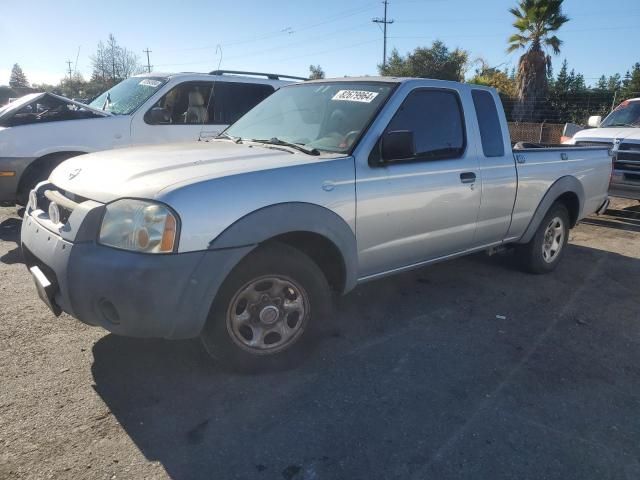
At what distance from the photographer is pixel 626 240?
7301 millimetres

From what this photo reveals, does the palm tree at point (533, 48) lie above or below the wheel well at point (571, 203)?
above

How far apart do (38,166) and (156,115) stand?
5.29 feet

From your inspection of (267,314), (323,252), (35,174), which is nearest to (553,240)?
(323,252)

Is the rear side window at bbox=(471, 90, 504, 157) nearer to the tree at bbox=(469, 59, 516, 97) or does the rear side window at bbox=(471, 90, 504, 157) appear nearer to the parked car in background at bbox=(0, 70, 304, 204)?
the parked car in background at bbox=(0, 70, 304, 204)

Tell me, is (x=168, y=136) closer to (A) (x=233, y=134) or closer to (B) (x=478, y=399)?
(A) (x=233, y=134)

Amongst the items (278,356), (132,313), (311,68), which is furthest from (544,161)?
(311,68)

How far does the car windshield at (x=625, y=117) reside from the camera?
31.2ft

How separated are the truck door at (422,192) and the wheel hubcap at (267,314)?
603mm

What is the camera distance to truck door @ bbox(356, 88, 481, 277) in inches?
141

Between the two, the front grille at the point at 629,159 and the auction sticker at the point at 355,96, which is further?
the front grille at the point at 629,159

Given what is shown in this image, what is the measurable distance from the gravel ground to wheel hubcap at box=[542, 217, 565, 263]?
1.13 metres

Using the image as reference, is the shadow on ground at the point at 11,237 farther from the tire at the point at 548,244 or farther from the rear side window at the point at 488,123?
the tire at the point at 548,244

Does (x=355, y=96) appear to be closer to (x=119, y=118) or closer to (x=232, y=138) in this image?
(x=232, y=138)

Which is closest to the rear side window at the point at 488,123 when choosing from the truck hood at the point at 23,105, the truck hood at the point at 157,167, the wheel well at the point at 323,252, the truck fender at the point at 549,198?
the truck fender at the point at 549,198
